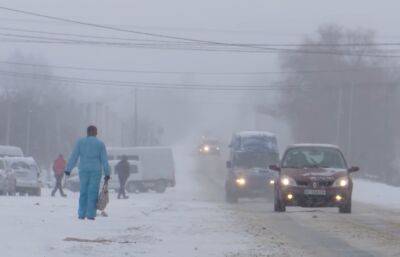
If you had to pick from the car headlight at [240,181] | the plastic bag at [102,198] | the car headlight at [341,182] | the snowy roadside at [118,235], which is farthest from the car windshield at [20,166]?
the plastic bag at [102,198]

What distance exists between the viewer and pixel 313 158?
91.7 ft

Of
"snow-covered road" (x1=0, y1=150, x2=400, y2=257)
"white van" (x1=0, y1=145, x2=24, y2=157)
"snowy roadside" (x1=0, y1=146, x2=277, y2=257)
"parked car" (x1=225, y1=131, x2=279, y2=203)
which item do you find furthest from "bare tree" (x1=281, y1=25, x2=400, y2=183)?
"snowy roadside" (x1=0, y1=146, x2=277, y2=257)

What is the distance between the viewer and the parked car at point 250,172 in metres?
41.1

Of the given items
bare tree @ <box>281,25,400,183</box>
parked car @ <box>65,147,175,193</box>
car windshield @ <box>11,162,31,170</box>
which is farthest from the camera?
bare tree @ <box>281,25,400,183</box>

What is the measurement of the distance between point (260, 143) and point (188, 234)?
28685mm

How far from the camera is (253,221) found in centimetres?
2280

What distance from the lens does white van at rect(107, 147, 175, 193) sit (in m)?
62.5

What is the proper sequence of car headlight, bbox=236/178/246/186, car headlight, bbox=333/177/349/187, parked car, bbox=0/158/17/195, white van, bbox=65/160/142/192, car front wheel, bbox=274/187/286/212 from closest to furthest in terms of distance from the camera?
car headlight, bbox=333/177/349/187
car front wheel, bbox=274/187/286/212
parked car, bbox=0/158/17/195
car headlight, bbox=236/178/246/186
white van, bbox=65/160/142/192

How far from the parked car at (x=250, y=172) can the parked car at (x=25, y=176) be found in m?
8.47

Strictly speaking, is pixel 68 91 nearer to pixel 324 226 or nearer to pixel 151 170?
pixel 151 170

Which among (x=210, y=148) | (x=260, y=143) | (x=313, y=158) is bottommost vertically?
(x=210, y=148)

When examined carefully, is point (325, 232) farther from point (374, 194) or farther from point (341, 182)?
point (374, 194)

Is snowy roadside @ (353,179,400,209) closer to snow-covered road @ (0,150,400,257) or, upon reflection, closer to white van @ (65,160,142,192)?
white van @ (65,160,142,192)

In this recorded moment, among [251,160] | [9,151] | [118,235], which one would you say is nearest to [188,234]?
[118,235]
